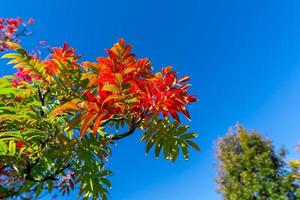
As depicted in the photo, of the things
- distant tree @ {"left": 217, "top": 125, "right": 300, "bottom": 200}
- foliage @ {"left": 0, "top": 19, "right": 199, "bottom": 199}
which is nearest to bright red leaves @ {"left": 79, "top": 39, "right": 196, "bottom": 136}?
foliage @ {"left": 0, "top": 19, "right": 199, "bottom": 199}

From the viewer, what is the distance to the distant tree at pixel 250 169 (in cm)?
1420

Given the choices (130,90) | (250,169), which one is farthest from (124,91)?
(250,169)

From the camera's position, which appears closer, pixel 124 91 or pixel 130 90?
pixel 124 91

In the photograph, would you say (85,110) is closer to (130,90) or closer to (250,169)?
(130,90)

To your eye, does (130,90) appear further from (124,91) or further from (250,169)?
(250,169)

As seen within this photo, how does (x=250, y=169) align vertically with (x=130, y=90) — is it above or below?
above

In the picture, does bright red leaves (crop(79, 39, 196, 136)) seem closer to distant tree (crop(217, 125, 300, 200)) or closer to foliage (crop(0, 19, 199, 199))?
foliage (crop(0, 19, 199, 199))

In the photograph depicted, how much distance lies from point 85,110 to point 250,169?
1403 centimetres

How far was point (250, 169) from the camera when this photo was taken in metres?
15.4

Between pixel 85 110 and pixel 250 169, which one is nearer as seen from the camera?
pixel 85 110

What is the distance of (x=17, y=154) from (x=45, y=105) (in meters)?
0.49

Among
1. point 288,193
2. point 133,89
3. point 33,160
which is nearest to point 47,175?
point 33,160

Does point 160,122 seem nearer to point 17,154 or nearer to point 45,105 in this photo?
point 45,105

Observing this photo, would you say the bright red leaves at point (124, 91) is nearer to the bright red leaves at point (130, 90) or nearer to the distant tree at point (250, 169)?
the bright red leaves at point (130, 90)
